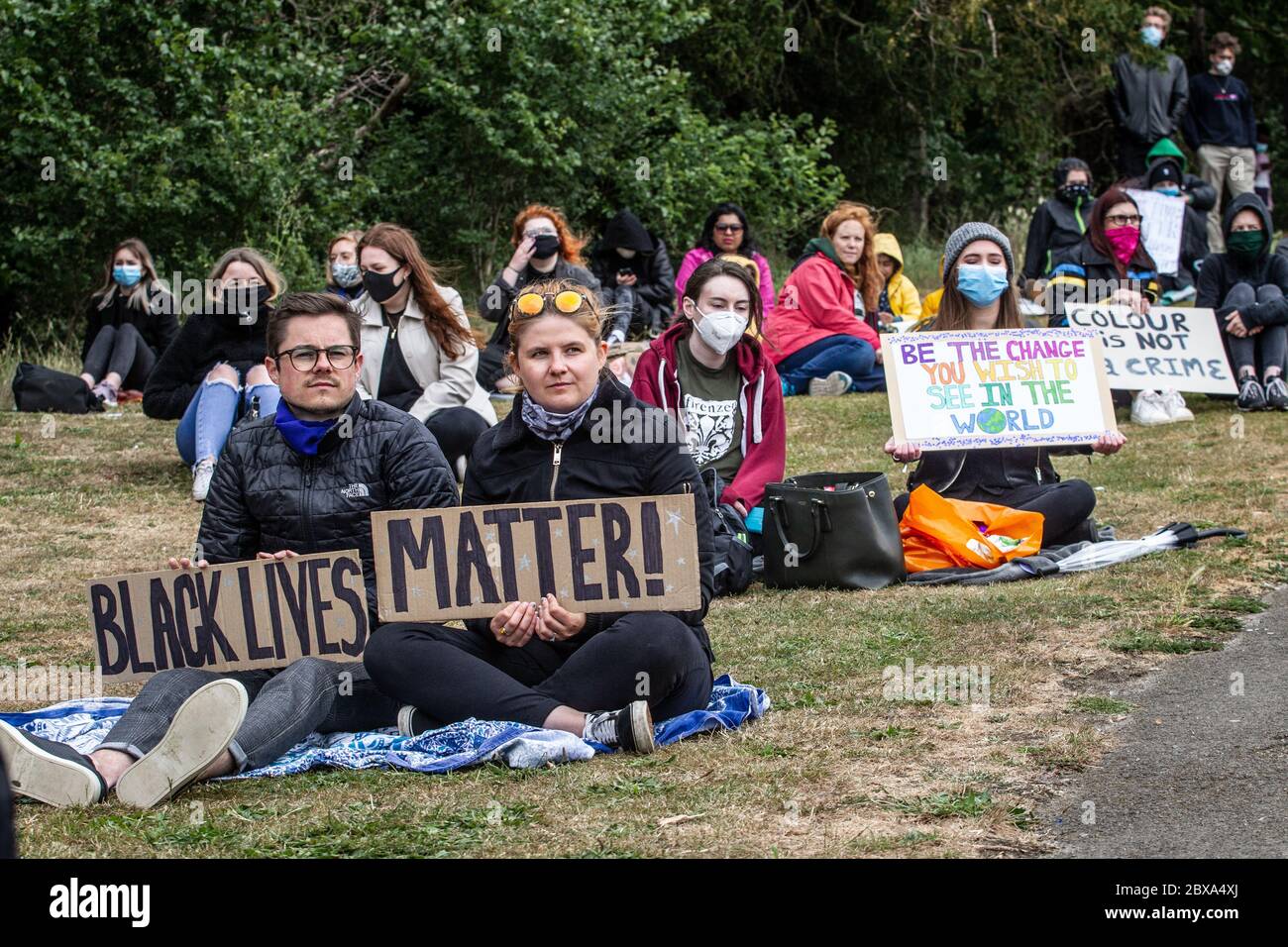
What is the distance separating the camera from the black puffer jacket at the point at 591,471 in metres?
5.44

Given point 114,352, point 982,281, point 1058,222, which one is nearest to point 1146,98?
point 1058,222

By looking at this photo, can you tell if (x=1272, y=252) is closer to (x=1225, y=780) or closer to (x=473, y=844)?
(x=1225, y=780)

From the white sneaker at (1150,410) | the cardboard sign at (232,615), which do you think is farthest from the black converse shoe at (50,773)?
the white sneaker at (1150,410)

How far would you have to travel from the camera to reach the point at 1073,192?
15.3 m

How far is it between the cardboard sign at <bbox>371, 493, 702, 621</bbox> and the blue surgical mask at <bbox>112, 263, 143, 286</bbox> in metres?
9.63

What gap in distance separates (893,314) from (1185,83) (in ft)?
24.2

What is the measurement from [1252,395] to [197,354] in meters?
7.51

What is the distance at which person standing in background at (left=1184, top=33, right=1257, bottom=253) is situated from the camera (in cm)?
2008

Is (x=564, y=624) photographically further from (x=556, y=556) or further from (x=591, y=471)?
(x=591, y=471)

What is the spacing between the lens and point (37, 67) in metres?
15.7

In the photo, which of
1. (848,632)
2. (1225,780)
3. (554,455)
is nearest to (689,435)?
(848,632)

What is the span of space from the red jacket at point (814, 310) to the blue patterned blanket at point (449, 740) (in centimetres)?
833

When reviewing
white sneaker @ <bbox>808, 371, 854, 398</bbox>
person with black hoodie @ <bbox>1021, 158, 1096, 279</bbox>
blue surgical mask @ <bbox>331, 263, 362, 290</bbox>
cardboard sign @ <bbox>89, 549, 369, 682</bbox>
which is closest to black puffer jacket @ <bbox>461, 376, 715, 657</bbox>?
cardboard sign @ <bbox>89, 549, 369, 682</bbox>

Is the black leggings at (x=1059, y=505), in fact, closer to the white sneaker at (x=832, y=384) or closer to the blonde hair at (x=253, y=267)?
the blonde hair at (x=253, y=267)
